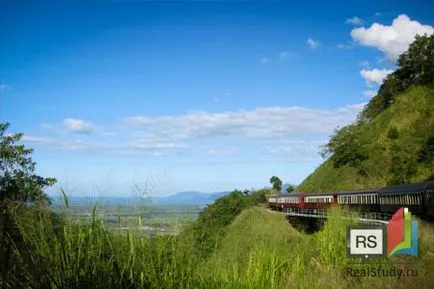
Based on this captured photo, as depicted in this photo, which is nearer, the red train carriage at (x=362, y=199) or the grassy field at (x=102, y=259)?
the grassy field at (x=102, y=259)

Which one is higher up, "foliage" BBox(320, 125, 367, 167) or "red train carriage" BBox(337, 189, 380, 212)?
"foliage" BBox(320, 125, 367, 167)

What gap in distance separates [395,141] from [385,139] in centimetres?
232

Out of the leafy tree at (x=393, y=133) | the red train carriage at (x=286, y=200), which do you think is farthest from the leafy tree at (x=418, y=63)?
the red train carriage at (x=286, y=200)

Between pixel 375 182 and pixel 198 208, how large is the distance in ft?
151

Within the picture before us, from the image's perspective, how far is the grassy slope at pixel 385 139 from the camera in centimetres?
4969

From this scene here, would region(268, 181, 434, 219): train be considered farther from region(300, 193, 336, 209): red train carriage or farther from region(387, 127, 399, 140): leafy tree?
region(387, 127, 399, 140): leafy tree

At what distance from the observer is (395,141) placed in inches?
2036

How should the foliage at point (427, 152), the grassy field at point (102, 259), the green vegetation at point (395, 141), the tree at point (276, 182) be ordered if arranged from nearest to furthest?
the grassy field at point (102, 259)
the foliage at point (427, 152)
the green vegetation at point (395, 141)
the tree at point (276, 182)

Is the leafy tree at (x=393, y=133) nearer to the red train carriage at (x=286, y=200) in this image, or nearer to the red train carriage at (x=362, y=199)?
the red train carriage at (x=286, y=200)

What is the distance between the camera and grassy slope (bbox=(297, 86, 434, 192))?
163ft

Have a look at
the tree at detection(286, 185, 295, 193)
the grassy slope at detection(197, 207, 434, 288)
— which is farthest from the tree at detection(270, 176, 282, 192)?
the grassy slope at detection(197, 207, 434, 288)

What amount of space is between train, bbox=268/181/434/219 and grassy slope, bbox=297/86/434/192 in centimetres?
1277

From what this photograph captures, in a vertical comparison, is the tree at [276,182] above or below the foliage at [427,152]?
below

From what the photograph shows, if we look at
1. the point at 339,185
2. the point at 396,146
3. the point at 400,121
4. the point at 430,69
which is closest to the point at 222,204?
the point at 339,185
